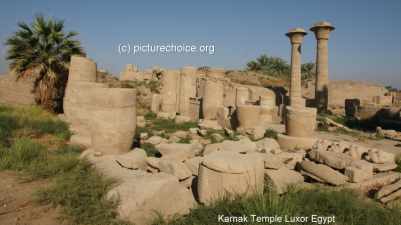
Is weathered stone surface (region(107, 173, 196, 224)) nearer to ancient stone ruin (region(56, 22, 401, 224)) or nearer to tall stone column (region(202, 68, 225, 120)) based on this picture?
ancient stone ruin (region(56, 22, 401, 224))

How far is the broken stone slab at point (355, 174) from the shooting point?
518 cm

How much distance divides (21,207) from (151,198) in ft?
5.92

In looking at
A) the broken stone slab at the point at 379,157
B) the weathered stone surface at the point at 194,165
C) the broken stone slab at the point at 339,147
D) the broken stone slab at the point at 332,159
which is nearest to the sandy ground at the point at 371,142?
the broken stone slab at the point at 339,147

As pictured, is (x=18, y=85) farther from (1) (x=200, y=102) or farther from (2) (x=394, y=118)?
(2) (x=394, y=118)

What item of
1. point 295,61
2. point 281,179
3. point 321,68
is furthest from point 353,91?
point 281,179

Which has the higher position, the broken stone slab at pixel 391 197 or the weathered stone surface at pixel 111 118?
the weathered stone surface at pixel 111 118

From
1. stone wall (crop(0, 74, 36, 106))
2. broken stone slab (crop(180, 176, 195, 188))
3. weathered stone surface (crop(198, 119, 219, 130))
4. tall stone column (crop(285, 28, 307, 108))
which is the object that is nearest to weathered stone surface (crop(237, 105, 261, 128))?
weathered stone surface (crop(198, 119, 219, 130))

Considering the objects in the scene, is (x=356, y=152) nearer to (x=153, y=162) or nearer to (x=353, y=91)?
(x=153, y=162)

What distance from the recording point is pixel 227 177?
4.03m

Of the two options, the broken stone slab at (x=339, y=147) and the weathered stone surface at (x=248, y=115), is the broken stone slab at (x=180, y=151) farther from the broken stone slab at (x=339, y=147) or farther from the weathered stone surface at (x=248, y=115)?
the weathered stone surface at (x=248, y=115)

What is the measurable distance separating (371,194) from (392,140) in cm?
744

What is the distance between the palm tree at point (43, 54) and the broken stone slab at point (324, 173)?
12.1m

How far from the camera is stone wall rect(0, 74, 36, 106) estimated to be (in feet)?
46.4

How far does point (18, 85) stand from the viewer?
14.4 m
